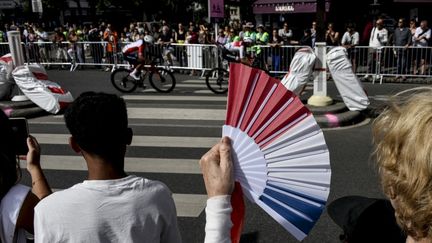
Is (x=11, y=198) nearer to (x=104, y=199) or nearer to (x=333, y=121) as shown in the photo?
(x=104, y=199)

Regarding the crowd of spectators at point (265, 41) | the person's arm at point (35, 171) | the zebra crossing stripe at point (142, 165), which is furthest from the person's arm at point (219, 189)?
the crowd of spectators at point (265, 41)

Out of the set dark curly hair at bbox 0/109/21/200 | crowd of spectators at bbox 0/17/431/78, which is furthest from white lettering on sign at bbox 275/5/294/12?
dark curly hair at bbox 0/109/21/200

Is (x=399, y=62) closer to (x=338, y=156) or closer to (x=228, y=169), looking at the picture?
(x=338, y=156)

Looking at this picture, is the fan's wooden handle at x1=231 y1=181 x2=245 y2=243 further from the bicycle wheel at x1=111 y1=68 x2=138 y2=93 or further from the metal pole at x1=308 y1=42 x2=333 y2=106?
the bicycle wheel at x1=111 y1=68 x2=138 y2=93

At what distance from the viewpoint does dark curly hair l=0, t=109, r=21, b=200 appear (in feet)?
6.20

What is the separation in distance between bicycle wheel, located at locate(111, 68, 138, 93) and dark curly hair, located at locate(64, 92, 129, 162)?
34.5ft

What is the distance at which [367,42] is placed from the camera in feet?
50.2

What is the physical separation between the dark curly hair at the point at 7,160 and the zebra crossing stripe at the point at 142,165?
397cm

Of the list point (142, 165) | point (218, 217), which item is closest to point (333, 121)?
point (142, 165)

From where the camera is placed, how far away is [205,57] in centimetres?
1564

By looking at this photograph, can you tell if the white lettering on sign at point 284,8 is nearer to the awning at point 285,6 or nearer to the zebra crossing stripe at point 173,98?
the awning at point 285,6

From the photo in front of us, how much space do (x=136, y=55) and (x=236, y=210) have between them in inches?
427

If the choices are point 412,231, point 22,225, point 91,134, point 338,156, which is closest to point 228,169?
point 412,231

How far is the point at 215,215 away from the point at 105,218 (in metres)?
0.47
